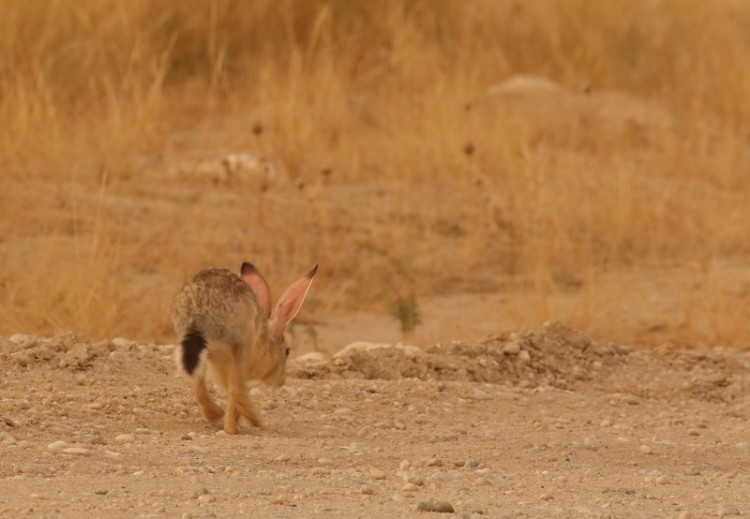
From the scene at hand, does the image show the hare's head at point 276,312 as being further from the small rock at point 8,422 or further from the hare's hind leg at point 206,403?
the small rock at point 8,422

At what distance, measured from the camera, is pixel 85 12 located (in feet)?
36.9

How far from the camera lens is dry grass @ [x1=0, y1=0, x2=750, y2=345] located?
8648 millimetres

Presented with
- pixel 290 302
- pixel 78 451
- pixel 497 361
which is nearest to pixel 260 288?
pixel 290 302

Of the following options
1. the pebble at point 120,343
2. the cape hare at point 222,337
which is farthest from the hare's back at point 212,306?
the pebble at point 120,343

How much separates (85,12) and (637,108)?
13.0 feet

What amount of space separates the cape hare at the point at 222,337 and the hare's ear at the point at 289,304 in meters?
0.13

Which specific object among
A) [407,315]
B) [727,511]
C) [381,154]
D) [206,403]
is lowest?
[727,511]

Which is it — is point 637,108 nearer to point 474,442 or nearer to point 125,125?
point 125,125

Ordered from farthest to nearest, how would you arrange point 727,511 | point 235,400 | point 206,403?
point 206,403 → point 235,400 → point 727,511

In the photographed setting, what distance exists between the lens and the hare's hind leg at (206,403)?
5504mm

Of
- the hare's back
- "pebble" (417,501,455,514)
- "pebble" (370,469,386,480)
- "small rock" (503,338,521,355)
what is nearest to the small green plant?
"small rock" (503,338,521,355)

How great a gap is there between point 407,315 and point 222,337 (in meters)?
2.82

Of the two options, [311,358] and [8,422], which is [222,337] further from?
[311,358]

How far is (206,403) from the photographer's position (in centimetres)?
556
